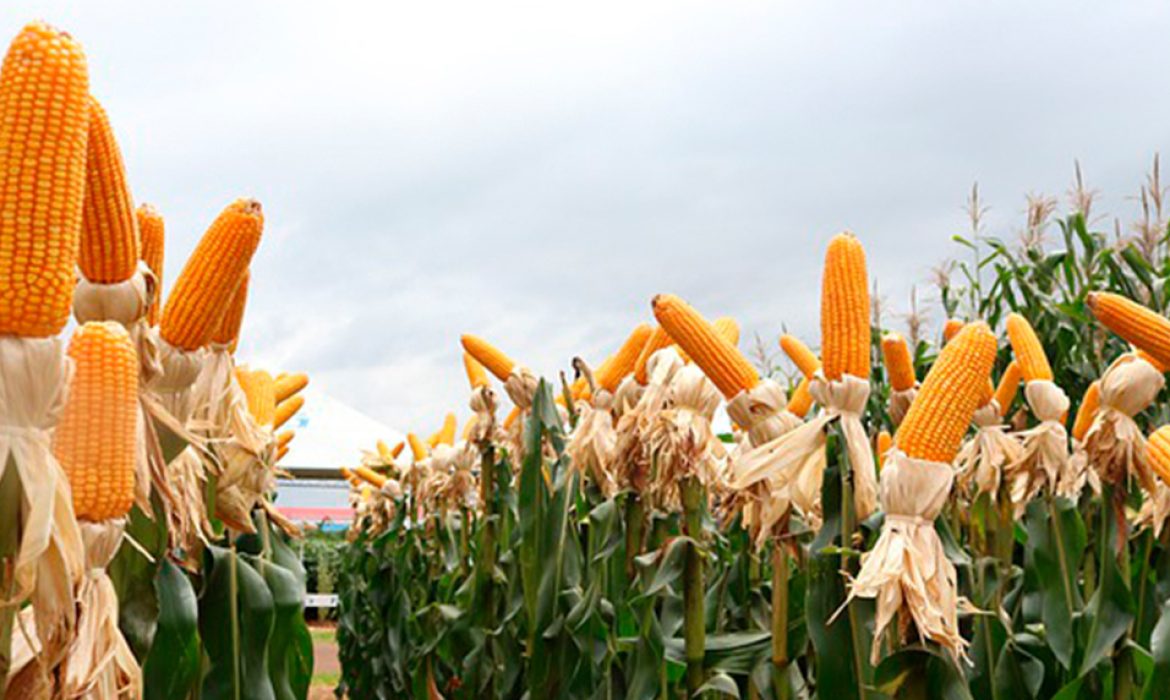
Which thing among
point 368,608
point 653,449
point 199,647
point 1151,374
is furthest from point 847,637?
point 368,608

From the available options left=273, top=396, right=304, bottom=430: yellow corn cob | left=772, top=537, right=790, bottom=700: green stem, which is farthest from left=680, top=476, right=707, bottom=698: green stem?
left=273, top=396, right=304, bottom=430: yellow corn cob

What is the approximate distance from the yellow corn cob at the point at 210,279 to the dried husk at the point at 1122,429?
2604 mm

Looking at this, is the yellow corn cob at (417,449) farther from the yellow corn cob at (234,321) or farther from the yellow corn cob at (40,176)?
the yellow corn cob at (40,176)

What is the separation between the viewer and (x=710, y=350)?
327 cm

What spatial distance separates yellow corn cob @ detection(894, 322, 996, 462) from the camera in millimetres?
2508

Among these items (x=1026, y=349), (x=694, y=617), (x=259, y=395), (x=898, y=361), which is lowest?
(x=694, y=617)

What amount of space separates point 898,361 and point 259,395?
2086 millimetres

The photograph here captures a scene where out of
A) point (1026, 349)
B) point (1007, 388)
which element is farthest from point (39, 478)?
point (1007, 388)

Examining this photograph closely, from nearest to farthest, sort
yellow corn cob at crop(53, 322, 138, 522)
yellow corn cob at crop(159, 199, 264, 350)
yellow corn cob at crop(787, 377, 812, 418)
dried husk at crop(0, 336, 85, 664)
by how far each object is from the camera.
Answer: dried husk at crop(0, 336, 85, 664) → yellow corn cob at crop(53, 322, 138, 522) → yellow corn cob at crop(159, 199, 264, 350) → yellow corn cob at crop(787, 377, 812, 418)

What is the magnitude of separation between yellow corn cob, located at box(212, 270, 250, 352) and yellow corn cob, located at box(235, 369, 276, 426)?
70cm

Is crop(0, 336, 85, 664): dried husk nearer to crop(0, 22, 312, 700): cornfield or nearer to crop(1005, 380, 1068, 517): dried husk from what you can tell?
crop(0, 22, 312, 700): cornfield

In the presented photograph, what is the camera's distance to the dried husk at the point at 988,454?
4742 millimetres

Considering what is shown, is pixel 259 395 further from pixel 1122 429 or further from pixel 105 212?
pixel 1122 429

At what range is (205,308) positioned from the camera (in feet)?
7.50
